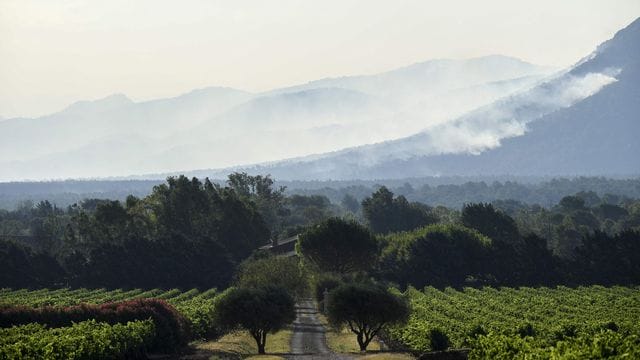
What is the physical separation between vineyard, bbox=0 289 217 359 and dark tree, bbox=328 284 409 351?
49.2 feet

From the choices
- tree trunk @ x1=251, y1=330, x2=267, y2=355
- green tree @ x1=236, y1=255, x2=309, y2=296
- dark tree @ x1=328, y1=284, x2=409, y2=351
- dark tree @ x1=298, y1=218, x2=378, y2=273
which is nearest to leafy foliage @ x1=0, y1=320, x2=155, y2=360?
tree trunk @ x1=251, y1=330, x2=267, y2=355

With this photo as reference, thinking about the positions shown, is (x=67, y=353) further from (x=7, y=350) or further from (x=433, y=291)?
(x=433, y=291)

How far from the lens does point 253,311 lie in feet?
315

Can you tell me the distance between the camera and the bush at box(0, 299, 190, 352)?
9106 cm

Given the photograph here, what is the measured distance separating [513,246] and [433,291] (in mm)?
28316

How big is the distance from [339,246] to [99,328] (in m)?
85.2

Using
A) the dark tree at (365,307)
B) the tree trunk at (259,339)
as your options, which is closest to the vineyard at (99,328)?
the tree trunk at (259,339)

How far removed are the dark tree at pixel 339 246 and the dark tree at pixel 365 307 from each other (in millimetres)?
66193

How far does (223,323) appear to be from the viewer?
9712cm

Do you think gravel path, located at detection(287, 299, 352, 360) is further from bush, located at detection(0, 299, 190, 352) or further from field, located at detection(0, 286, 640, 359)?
bush, located at detection(0, 299, 190, 352)

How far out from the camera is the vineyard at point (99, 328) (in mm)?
68625

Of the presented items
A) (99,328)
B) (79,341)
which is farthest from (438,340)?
(79,341)

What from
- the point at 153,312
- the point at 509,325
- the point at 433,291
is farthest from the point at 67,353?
the point at 433,291

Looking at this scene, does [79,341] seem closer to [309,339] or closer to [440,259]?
[309,339]
